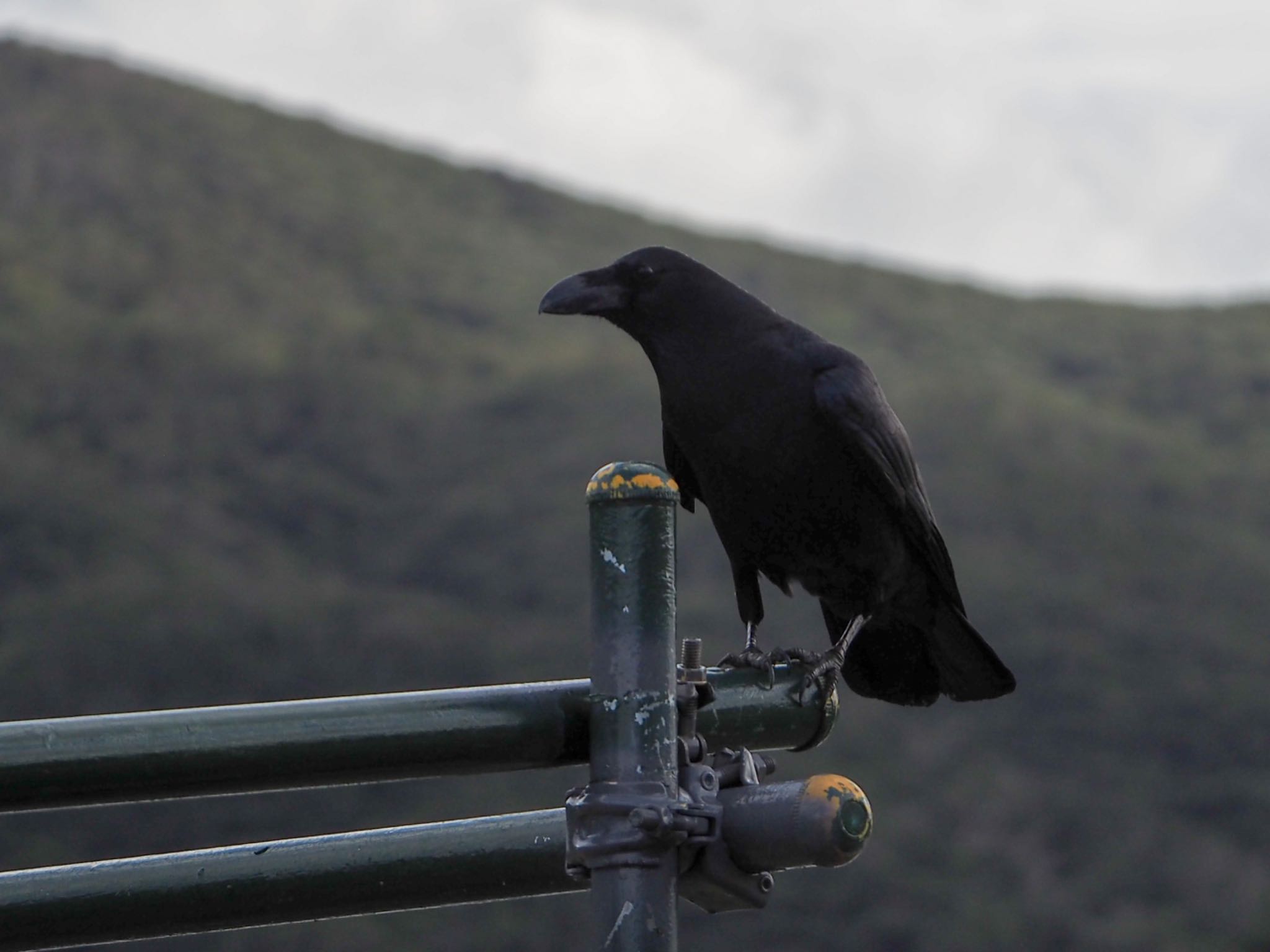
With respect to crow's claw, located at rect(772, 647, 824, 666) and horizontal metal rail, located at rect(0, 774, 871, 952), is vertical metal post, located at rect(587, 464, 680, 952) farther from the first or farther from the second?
crow's claw, located at rect(772, 647, 824, 666)

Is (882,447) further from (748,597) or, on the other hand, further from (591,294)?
(591,294)

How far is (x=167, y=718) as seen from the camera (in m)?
2.63

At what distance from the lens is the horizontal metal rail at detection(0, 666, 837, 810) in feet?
8.47

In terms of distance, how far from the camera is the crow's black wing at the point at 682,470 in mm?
6309

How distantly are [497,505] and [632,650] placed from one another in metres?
90.0

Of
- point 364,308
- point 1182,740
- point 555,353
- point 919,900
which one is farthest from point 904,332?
point 919,900

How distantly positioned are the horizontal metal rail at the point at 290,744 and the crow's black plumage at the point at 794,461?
287 cm

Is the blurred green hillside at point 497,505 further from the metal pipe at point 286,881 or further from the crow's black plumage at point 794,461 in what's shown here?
the metal pipe at point 286,881

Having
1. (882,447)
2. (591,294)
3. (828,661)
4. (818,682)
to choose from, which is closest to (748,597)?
(882,447)

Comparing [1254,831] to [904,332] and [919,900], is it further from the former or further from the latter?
[904,332]

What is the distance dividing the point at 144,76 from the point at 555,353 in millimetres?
43459

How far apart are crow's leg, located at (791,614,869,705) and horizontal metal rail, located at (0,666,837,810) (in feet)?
2.05

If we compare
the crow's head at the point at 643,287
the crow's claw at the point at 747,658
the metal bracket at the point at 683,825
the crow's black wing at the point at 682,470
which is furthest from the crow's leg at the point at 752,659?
the crow's head at the point at 643,287

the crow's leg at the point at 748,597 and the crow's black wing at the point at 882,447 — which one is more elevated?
the crow's black wing at the point at 882,447
